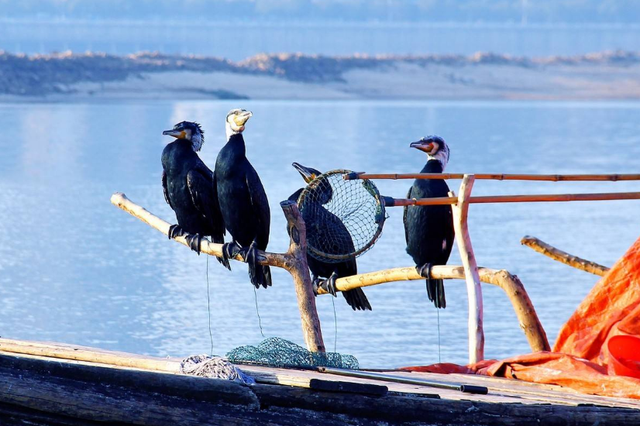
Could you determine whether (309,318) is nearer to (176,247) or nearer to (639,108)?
(176,247)

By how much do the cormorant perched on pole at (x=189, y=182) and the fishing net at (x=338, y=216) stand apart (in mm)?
Answer: 553

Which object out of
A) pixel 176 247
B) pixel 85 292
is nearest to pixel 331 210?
pixel 85 292

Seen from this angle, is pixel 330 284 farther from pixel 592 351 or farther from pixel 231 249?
pixel 592 351

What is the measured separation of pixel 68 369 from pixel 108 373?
0.14 meters

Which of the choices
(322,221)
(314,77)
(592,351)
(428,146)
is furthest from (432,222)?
(314,77)

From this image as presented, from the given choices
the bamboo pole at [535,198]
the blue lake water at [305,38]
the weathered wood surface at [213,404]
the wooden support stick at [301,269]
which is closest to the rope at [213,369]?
the weathered wood surface at [213,404]

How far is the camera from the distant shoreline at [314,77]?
150 ft

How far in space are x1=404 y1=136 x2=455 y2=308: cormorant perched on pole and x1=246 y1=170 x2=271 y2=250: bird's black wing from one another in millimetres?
969

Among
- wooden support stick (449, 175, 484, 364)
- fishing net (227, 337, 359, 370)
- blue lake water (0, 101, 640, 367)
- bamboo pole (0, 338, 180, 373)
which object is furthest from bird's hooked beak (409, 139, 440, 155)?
bamboo pole (0, 338, 180, 373)

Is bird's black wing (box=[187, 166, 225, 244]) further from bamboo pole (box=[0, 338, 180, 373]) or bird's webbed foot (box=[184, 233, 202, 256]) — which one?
bamboo pole (box=[0, 338, 180, 373])

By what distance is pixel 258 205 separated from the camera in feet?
24.3

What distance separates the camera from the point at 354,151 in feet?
92.9

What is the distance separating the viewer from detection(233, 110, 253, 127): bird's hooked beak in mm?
7255

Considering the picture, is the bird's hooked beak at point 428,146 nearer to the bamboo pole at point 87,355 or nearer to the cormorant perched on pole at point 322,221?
the cormorant perched on pole at point 322,221
